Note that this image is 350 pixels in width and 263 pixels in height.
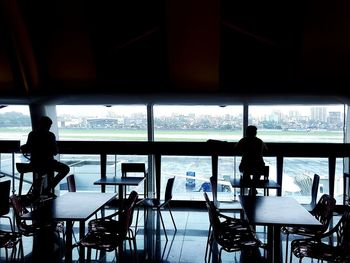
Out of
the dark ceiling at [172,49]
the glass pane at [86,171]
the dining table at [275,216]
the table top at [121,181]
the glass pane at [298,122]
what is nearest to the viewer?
the dining table at [275,216]

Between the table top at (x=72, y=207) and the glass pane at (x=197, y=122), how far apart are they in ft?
10.8

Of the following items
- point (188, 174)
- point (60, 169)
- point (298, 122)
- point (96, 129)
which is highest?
point (298, 122)

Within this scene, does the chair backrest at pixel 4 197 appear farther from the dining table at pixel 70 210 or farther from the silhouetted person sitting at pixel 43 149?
the silhouetted person sitting at pixel 43 149

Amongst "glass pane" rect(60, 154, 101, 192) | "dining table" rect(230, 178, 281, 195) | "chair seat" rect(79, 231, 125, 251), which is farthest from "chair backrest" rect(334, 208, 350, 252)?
"glass pane" rect(60, 154, 101, 192)

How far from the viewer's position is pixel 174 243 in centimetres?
456

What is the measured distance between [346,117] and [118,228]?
17.3 ft

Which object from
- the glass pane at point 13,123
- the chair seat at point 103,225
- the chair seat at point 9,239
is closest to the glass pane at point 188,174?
the chair seat at point 103,225

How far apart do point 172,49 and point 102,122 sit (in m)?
2.56

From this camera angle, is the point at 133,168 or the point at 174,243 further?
the point at 133,168

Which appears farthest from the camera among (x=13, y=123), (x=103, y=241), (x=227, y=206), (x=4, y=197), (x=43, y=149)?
(x=13, y=123)

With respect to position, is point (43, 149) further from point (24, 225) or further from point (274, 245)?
point (274, 245)

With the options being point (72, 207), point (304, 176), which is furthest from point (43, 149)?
point (304, 176)

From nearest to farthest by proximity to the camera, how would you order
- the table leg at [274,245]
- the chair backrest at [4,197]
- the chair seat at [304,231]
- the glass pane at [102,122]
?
the table leg at [274,245] < the chair seat at [304,231] < the chair backrest at [4,197] < the glass pane at [102,122]

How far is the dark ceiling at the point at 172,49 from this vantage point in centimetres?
549
